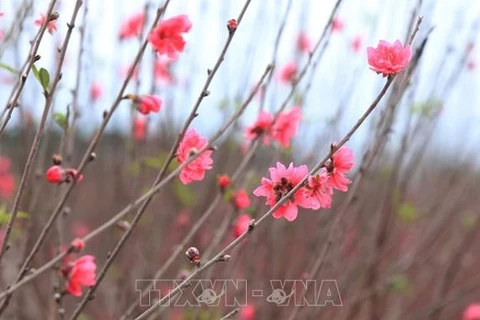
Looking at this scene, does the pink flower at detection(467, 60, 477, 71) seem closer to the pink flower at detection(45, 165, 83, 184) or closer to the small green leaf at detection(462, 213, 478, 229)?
the small green leaf at detection(462, 213, 478, 229)

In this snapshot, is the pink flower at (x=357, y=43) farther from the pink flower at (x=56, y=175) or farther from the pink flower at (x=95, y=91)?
the pink flower at (x=56, y=175)

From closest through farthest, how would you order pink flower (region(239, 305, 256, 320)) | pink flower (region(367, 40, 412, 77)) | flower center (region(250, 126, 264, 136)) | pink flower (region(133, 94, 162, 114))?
pink flower (region(367, 40, 412, 77)) < pink flower (region(133, 94, 162, 114)) < flower center (region(250, 126, 264, 136)) < pink flower (region(239, 305, 256, 320))

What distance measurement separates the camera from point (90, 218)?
606 centimetres

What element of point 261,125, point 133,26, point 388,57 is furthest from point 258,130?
point 133,26

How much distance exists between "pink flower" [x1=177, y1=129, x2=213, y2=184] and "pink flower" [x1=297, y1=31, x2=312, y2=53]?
7.46ft

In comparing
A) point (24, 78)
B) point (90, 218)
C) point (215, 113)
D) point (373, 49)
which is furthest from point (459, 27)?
point (90, 218)

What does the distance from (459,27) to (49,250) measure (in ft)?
7.52

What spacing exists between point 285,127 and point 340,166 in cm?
60

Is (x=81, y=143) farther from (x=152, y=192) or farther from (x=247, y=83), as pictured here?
(x=152, y=192)

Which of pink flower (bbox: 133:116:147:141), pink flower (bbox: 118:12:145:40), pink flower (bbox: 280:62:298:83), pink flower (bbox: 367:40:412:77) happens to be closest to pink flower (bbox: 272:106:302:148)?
pink flower (bbox: 367:40:412:77)

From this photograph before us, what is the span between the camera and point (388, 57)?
4.31 ft

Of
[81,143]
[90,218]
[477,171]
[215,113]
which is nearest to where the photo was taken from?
[215,113]

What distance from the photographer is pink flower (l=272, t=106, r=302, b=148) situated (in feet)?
6.36

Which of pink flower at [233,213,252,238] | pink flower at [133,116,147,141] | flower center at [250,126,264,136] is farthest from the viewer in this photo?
pink flower at [133,116,147,141]
